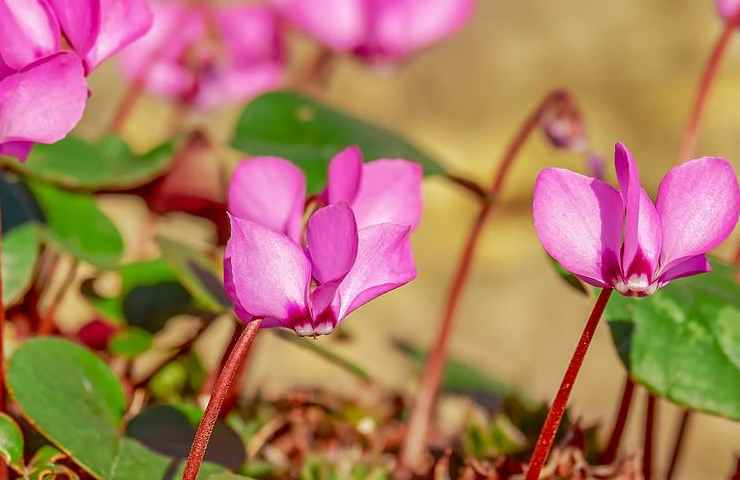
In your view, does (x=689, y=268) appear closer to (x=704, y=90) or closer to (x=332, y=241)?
(x=332, y=241)

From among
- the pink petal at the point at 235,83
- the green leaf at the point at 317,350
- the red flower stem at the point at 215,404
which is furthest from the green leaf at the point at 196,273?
the pink petal at the point at 235,83

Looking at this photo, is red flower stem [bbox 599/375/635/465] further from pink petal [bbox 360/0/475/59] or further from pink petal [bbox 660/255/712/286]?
pink petal [bbox 360/0/475/59]

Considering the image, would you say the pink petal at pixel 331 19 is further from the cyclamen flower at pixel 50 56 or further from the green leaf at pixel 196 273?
the cyclamen flower at pixel 50 56

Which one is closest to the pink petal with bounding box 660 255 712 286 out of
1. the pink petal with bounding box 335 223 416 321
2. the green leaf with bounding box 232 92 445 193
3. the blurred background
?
the pink petal with bounding box 335 223 416 321

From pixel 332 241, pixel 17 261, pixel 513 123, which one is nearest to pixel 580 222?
pixel 332 241

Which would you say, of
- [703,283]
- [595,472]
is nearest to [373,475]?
[595,472]
